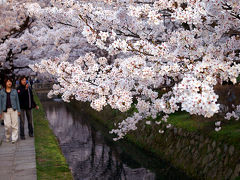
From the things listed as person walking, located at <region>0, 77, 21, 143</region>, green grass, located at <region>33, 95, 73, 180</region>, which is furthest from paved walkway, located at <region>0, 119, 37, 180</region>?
person walking, located at <region>0, 77, 21, 143</region>

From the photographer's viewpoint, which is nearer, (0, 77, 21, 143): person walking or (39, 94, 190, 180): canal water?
(39, 94, 190, 180): canal water

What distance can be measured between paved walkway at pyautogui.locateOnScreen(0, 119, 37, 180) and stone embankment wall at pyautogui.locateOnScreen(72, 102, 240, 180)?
446 centimetres

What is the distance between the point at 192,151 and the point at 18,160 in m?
5.03

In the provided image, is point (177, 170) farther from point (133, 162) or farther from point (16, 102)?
point (16, 102)

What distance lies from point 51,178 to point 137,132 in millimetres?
6947

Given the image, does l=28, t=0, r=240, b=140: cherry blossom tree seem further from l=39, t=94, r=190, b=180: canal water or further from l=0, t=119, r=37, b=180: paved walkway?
l=39, t=94, r=190, b=180: canal water

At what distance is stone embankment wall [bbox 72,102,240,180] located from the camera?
8195 millimetres

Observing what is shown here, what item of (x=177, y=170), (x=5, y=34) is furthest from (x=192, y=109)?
(x=5, y=34)

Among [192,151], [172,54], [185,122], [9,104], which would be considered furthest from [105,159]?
[172,54]

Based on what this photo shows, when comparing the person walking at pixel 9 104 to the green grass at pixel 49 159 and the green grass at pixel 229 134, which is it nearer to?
the green grass at pixel 49 159

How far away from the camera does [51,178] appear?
7520 mm

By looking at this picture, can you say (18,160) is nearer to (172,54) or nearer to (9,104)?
(9,104)

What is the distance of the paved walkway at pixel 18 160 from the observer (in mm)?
7461

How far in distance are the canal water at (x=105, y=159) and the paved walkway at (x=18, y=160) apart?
164cm
